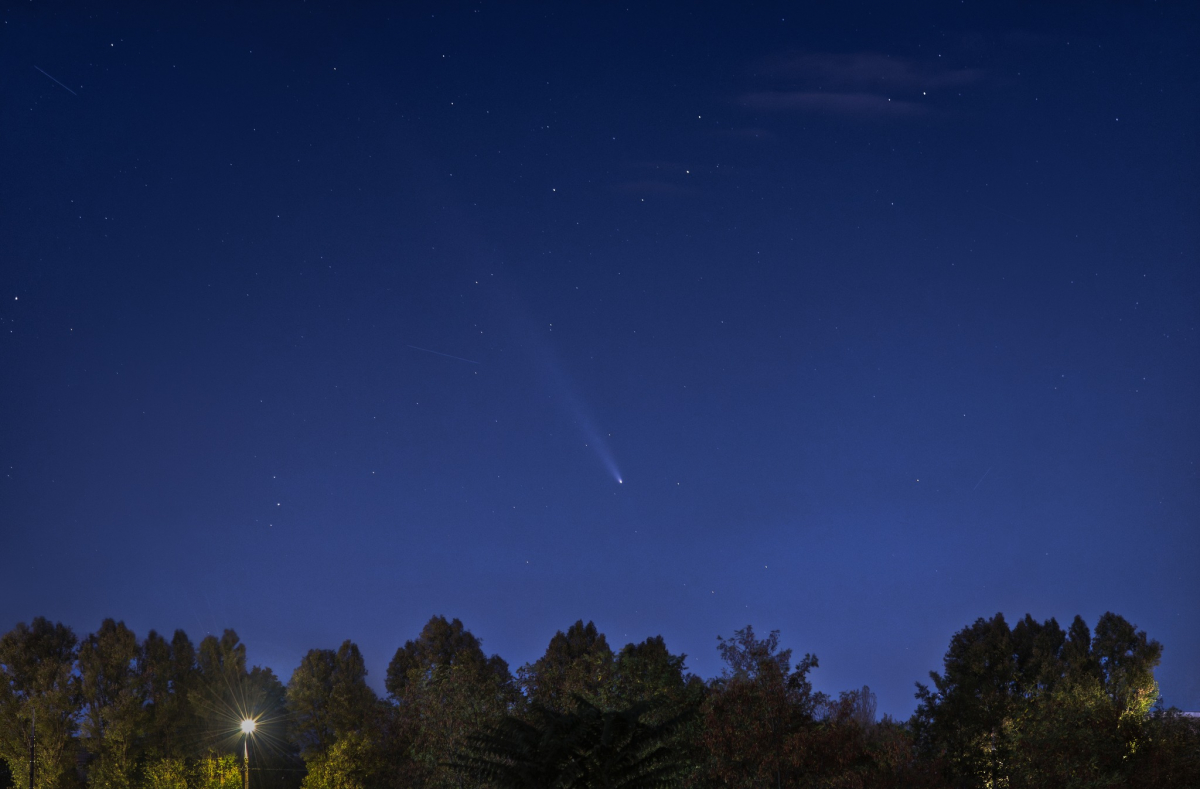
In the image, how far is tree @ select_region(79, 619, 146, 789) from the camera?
56188 mm

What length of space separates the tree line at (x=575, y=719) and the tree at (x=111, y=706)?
0.11m

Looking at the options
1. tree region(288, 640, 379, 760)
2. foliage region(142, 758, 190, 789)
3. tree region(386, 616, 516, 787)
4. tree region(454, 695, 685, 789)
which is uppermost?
tree region(288, 640, 379, 760)

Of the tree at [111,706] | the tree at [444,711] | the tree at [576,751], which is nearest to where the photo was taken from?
the tree at [576,751]

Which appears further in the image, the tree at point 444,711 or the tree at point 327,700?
the tree at point 327,700

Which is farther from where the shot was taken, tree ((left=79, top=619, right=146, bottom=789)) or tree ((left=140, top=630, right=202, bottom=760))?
tree ((left=140, top=630, right=202, bottom=760))

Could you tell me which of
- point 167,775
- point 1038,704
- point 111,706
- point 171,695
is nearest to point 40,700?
point 111,706

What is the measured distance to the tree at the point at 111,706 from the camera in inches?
2212

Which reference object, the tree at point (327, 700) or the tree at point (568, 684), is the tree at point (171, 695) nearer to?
the tree at point (327, 700)

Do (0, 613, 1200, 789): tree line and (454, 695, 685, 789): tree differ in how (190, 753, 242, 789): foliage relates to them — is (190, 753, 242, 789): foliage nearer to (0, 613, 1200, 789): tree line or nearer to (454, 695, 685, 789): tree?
(0, 613, 1200, 789): tree line

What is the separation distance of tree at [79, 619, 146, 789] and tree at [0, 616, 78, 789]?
3.16 ft

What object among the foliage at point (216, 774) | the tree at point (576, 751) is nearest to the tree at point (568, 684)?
the tree at point (576, 751)

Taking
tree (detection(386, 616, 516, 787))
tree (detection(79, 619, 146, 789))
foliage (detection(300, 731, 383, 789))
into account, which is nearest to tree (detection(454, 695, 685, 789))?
tree (detection(386, 616, 516, 787))

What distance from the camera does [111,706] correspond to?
58875mm

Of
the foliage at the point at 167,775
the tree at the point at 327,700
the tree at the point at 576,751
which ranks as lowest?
the tree at the point at 576,751
